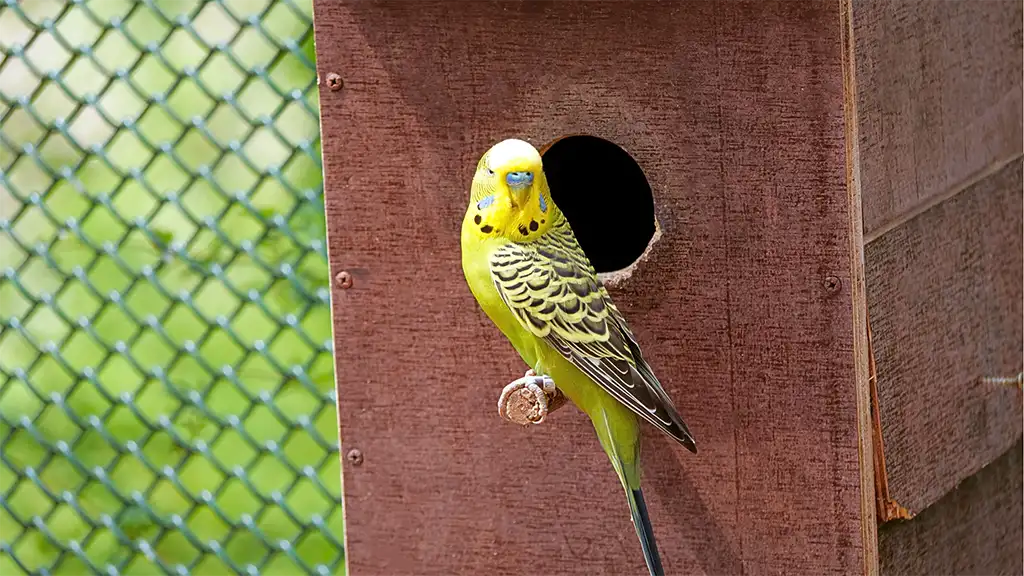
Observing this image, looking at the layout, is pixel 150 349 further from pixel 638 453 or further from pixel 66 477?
pixel 638 453

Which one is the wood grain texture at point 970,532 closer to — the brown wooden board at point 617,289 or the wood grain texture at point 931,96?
the brown wooden board at point 617,289

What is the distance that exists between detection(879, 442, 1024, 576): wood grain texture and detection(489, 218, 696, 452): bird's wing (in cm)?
43

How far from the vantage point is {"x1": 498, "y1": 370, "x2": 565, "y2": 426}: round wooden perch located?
70.2 inches

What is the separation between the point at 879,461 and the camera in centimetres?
190

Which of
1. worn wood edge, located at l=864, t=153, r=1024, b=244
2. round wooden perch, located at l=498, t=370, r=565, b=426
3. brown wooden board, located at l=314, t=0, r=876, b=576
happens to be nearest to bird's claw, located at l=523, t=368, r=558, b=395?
round wooden perch, located at l=498, t=370, r=565, b=426

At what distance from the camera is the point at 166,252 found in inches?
123

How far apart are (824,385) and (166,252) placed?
66.6 inches

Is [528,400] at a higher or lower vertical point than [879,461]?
higher

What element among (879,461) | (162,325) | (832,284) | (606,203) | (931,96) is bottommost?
(162,325)

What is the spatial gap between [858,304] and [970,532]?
59 centimetres

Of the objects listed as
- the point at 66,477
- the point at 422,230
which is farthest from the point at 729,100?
the point at 66,477

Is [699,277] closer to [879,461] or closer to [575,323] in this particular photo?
[575,323]

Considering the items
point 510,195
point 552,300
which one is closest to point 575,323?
point 552,300

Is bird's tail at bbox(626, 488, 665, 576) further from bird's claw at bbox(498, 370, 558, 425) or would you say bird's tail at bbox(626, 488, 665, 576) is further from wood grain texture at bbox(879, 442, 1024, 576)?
wood grain texture at bbox(879, 442, 1024, 576)
